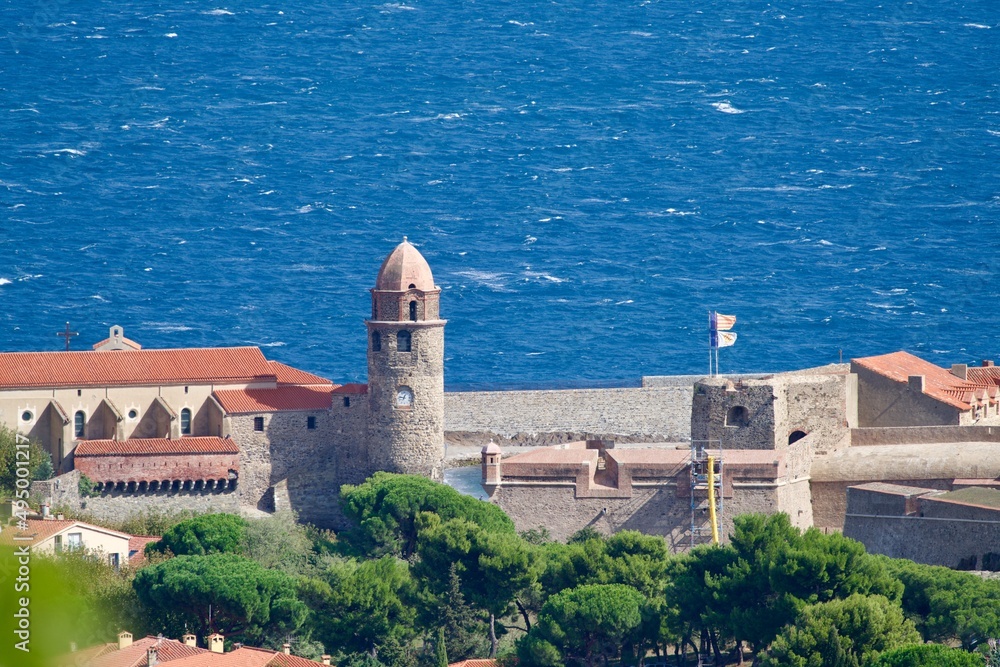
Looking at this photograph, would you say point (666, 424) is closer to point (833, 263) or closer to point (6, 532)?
point (6, 532)

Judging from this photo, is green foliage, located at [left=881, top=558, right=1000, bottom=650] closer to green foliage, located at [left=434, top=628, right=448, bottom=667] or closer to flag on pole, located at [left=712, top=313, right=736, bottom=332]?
green foliage, located at [left=434, top=628, right=448, bottom=667]

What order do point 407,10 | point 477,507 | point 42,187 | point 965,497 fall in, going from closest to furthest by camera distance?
point 965,497 < point 477,507 < point 42,187 < point 407,10

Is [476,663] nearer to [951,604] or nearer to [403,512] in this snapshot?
[951,604]

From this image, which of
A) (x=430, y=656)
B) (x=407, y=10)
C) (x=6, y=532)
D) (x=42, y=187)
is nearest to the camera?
(x=6, y=532)

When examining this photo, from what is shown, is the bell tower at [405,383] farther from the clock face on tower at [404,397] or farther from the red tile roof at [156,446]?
the red tile roof at [156,446]

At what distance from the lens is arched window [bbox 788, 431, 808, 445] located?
5366 cm

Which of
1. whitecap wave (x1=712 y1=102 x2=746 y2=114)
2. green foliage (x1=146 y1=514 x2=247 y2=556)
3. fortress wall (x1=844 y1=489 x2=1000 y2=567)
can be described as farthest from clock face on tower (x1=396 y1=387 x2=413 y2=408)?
whitecap wave (x1=712 y1=102 x2=746 y2=114)

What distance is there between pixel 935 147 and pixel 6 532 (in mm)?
102354

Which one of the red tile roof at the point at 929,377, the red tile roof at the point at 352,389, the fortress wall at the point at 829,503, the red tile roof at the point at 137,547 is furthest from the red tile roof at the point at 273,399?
the red tile roof at the point at 929,377

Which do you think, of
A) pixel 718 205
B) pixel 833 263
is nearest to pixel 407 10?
pixel 718 205

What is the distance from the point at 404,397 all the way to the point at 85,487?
9.73 m

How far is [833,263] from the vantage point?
391 feet

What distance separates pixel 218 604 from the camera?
4244cm

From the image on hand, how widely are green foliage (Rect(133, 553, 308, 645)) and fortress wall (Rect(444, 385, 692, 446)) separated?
24100 millimetres
